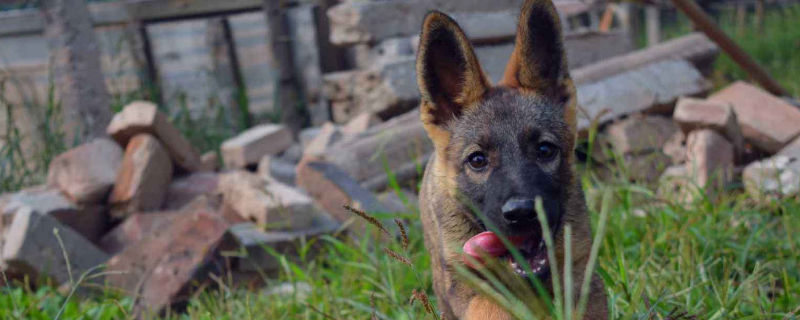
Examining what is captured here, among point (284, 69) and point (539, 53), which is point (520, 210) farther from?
point (284, 69)

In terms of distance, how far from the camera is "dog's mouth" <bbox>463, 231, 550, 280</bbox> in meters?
2.18

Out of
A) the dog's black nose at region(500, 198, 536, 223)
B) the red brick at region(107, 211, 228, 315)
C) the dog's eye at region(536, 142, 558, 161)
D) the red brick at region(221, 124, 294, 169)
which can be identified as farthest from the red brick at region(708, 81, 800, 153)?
the red brick at region(221, 124, 294, 169)

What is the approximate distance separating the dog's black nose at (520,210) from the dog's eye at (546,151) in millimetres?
322

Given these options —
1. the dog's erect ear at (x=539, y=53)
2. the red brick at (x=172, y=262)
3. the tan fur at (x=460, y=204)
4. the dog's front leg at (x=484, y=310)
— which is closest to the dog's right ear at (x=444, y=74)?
the tan fur at (x=460, y=204)

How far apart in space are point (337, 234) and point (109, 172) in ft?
6.06

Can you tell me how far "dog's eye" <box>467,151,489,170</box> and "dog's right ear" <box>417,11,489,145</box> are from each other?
188mm

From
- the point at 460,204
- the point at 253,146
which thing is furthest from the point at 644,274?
the point at 253,146

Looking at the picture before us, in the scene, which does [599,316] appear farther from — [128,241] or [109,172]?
[109,172]

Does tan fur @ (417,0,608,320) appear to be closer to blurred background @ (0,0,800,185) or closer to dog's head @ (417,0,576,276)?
dog's head @ (417,0,576,276)

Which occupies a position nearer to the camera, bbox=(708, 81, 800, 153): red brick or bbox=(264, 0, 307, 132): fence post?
bbox=(708, 81, 800, 153): red brick

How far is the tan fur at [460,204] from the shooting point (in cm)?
242

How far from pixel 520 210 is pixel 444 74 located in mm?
757

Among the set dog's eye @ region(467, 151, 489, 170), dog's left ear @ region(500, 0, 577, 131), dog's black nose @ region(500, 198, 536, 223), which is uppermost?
dog's left ear @ region(500, 0, 577, 131)

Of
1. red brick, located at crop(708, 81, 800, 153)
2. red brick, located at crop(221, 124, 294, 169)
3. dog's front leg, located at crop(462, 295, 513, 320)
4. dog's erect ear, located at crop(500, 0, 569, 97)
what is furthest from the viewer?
red brick, located at crop(221, 124, 294, 169)
